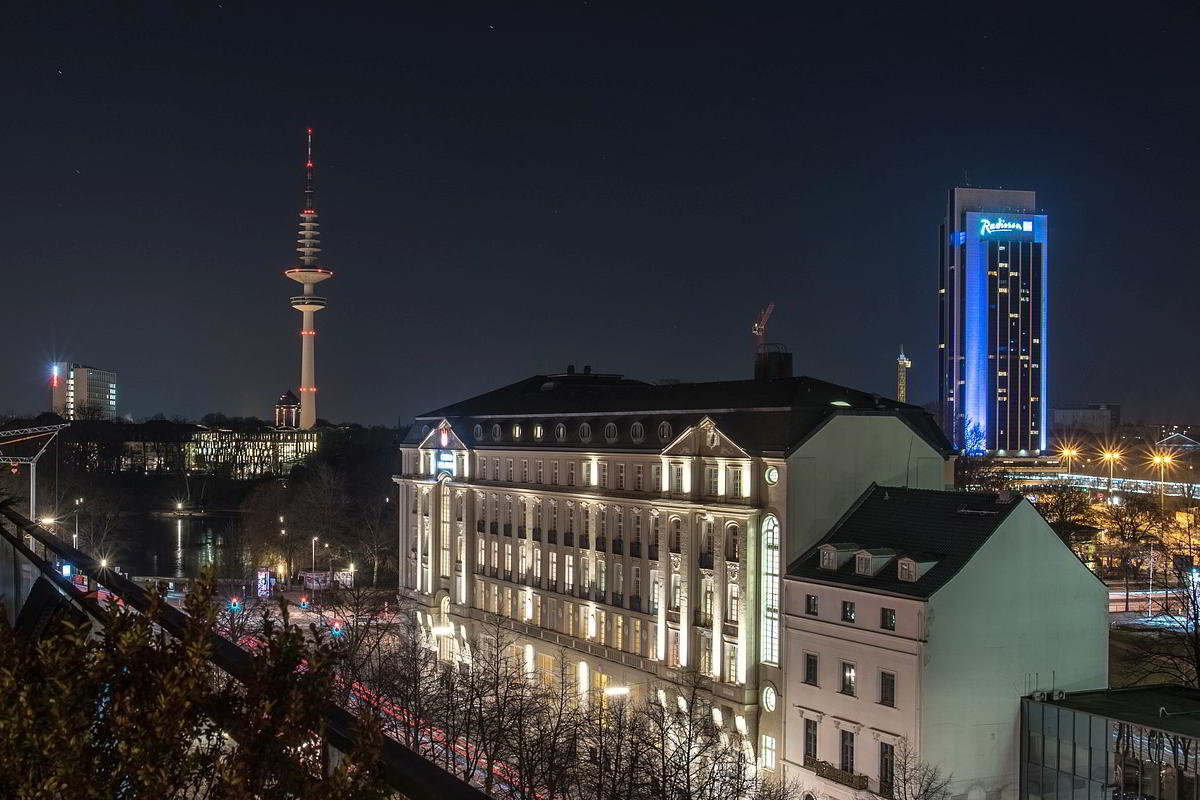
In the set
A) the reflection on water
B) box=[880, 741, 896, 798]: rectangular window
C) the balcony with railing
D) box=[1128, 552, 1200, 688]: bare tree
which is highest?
box=[1128, 552, 1200, 688]: bare tree

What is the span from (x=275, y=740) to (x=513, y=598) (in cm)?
5993

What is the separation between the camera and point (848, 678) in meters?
40.3

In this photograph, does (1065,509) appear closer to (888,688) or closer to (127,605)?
(888,688)

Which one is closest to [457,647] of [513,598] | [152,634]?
[513,598]

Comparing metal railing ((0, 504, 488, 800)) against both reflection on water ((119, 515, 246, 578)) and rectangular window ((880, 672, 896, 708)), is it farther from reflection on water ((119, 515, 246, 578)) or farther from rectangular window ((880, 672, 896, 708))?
reflection on water ((119, 515, 246, 578))

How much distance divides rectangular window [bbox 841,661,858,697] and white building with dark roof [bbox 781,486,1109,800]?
7cm

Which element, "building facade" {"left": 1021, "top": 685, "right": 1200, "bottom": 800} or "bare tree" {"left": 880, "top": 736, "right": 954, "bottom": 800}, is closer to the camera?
"building facade" {"left": 1021, "top": 685, "right": 1200, "bottom": 800}

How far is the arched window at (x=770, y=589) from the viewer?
147 ft

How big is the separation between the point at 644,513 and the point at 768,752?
13.9 metres

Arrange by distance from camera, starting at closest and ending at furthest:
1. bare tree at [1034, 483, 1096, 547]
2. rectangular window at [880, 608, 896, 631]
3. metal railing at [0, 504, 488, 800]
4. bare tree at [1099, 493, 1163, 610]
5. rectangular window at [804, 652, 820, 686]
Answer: metal railing at [0, 504, 488, 800] < rectangular window at [880, 608, 896, 631] < rectangular window at [804, 652, 820, 686] < bare tree at [1034, 483, 1096, 547] < bare tree at [1099, 493, 1163, 610]

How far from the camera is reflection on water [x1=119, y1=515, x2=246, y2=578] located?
324 ft

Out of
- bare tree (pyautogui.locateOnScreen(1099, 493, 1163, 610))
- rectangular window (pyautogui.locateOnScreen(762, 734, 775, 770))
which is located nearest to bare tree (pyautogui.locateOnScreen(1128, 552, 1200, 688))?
rectangular window (pyautogui.locateOnScreen(762, 734, 775, 770))

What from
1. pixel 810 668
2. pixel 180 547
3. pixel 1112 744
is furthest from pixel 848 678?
pixel 180 547

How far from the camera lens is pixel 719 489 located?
4897 cm
